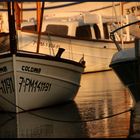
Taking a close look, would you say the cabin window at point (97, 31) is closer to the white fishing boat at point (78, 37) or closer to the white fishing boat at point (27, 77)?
the white fishing boat at point (78, 37)

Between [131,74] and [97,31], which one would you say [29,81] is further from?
[97,31]

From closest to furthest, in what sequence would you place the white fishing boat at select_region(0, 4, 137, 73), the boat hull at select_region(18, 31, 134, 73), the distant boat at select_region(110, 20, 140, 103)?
the distant boat at select_region(110, 20, 140, 103) < the boat hull at select_region(18, 31, 134, 73) < the white fishing boat at select_region(0, 4, 137, 73)

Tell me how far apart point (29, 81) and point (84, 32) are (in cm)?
1138

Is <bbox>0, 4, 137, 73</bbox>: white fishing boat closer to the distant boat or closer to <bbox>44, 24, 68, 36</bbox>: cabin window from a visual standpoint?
<bbox>44, 24, 68, 36</bbox>: cabin window

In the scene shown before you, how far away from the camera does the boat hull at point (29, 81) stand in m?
12.6

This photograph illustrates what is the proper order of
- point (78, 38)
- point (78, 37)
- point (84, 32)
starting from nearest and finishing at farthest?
1. point (78, 38)
2. point (78, 37)
3. point (84, 32)

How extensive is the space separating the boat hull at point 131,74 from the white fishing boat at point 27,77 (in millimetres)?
2161

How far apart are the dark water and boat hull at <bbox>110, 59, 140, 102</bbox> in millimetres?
629

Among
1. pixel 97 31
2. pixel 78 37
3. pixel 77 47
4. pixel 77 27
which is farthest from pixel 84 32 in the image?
pixel 77 47

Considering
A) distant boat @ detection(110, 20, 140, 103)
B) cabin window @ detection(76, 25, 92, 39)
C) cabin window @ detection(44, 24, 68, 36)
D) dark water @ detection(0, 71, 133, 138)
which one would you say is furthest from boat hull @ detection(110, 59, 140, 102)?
cabin window @ detection(76, 25, 92, 39)

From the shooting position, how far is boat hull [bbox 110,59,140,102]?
1068 cm

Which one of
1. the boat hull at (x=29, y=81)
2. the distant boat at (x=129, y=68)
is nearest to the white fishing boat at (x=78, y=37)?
the boat hull at (x=29, y=81)

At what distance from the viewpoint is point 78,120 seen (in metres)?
11.6

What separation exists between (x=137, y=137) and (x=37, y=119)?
3249 mm
